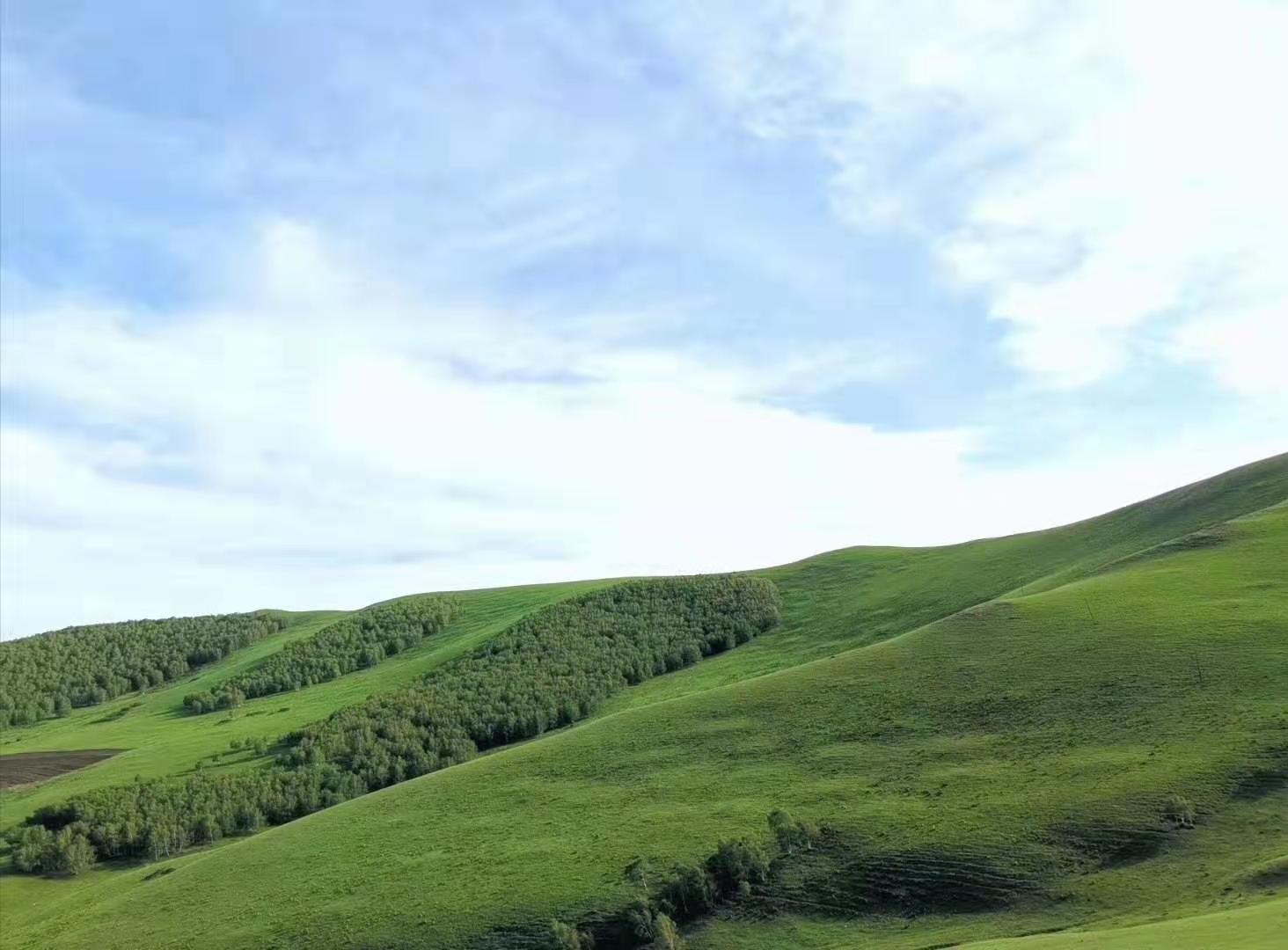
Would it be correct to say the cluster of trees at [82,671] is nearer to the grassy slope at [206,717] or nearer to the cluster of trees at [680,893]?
the grassy slope at [206,717]

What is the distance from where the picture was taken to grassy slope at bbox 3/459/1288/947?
43938 millimetres

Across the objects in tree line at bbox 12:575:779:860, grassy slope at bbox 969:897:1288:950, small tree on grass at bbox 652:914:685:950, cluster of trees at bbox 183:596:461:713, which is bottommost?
small tree on grass at bbox 652:914:685:950

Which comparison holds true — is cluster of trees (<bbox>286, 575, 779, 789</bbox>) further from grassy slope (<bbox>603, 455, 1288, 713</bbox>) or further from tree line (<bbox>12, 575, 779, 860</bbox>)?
grassy slope (<bbox>603, 455, 1288, 713</bbox>)

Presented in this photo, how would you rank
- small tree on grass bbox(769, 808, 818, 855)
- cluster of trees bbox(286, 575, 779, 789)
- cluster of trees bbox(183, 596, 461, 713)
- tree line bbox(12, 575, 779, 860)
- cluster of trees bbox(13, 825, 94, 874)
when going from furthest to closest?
1. cluster of trees bbox(183, 596, 461, 713)
2. cluster of trees bbox(286, 575, 779, 789)
3. tree line bbox(12, 575, 779, 860)
4. cluster of trees bbox(13, 825, 94, 874)
5. small tree on grass bbox(769, 808, 818, 855)

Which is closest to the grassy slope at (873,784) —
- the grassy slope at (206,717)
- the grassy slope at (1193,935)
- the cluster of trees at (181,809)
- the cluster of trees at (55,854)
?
the cluster of trees at (55,854)

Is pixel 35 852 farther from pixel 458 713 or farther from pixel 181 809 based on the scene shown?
pixel 458 713

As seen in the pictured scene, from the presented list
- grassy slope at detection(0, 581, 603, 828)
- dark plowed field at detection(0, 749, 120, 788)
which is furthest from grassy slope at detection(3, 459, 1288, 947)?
dark plowed field at detection(0, 749, 120, 788)

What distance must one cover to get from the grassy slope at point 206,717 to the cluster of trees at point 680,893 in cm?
7785

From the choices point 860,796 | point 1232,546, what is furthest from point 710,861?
point 1232,546

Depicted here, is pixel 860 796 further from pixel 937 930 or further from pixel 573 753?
pixel 573 753

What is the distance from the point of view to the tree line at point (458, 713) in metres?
89.4

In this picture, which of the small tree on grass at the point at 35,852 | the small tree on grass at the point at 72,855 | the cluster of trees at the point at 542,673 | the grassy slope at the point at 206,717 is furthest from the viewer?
the grassy slope at the point at 206,717

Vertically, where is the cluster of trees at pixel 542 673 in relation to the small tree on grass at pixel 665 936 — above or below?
above

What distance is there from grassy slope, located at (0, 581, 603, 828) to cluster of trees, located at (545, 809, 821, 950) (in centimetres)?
7785
